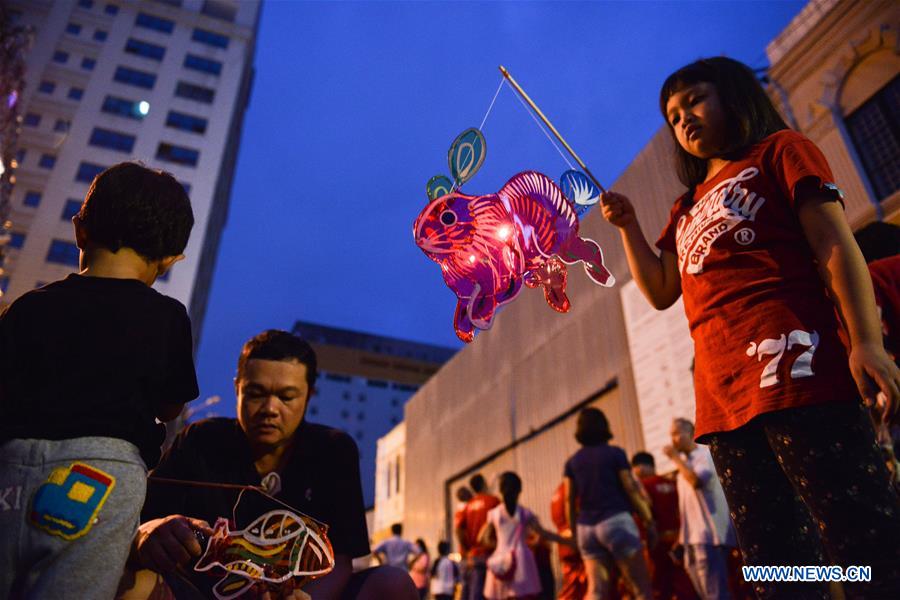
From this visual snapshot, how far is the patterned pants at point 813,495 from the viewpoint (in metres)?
1.11

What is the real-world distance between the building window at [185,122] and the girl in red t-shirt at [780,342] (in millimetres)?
37167

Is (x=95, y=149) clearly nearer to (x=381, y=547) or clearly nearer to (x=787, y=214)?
(x=381, y=547)

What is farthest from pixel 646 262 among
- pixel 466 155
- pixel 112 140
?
pixel 112 140

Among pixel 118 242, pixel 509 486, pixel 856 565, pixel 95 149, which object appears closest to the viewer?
pixel 856 565

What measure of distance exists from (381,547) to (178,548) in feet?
26.6

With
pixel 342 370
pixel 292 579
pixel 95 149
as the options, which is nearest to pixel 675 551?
pixel 292 579

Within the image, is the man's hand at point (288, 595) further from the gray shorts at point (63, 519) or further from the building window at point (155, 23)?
the building window at point (155, 23)

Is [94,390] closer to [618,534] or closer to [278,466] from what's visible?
[278,466]

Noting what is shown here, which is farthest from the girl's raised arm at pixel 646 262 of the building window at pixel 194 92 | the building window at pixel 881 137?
the building window at pixel 194 92

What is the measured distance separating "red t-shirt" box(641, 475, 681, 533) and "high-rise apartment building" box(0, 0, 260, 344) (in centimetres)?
2726

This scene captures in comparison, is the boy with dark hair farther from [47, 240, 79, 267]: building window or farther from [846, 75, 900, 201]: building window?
[47, 240, 79, 267]: building window

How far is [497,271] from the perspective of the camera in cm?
204

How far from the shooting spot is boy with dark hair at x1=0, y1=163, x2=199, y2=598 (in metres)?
1.04

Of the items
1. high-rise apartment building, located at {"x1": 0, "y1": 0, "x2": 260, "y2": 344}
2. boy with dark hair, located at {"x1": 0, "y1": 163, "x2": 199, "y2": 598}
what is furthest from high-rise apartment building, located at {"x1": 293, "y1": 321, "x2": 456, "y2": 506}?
boy with dark hair, located at {"x1": 0, "y1": 163, "x2": 199, "y2": 598}
